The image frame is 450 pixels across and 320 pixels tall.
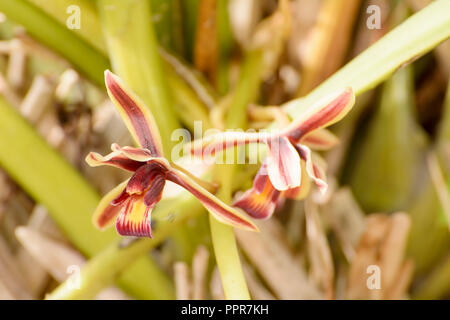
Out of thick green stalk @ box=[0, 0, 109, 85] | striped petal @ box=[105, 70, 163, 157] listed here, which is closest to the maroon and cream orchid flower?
striped petal @ box=[105, 70, 163, 157]

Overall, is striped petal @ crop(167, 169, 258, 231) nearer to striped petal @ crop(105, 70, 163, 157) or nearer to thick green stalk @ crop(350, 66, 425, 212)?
striped petal @ crop(105, 70, 163, 157)

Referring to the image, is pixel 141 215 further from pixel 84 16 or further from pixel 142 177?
pixel 84 16

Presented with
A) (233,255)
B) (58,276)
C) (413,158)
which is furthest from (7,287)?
(413,158)

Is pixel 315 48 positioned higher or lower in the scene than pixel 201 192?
higher

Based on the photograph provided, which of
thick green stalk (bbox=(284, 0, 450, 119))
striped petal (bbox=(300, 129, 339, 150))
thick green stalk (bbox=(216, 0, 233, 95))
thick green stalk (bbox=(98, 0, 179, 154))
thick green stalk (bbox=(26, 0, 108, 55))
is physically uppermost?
thick green stalk (bbox=(216, 0, 233, 95))

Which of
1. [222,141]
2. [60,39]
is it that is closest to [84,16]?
[60,39]

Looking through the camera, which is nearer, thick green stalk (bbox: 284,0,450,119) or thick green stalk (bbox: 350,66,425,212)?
thick green stalk (bbox: 284,0,450,119)
